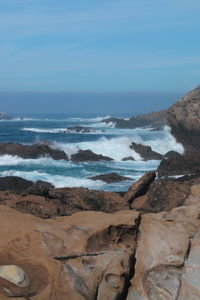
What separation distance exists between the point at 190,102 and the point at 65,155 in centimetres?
1183

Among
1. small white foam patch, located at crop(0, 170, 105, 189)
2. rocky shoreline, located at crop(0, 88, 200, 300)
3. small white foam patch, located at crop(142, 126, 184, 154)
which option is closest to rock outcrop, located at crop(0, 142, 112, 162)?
small white foam patch, located at crop(0, 170, 105, 189)

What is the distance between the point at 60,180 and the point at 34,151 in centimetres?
817

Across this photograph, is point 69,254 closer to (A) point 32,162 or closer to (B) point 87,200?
(B) point 87,200

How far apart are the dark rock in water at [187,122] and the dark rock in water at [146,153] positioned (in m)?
3.70

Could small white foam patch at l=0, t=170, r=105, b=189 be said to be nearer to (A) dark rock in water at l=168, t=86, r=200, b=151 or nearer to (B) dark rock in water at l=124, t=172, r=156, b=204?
(B) dark rock in water at l=124, t=172, r=156, b=204

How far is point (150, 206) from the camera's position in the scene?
49.5 ft

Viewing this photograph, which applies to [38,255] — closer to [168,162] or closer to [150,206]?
[150,206]

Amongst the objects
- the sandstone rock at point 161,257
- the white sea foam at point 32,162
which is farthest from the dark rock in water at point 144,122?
the sandstone rock at point 161,257

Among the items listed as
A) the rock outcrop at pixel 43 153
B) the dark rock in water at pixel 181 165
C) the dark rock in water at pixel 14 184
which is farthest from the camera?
the rock outcrop at pixel 43 153

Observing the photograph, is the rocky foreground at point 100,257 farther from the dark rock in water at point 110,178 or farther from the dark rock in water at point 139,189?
the dark rock in water at point 110,178

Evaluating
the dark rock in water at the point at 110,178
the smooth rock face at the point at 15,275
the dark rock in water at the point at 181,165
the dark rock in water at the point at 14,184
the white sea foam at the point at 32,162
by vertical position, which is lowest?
the white sea foam at the point at 32,162

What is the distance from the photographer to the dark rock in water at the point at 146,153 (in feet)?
112

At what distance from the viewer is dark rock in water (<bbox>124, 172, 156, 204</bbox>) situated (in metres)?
15.8

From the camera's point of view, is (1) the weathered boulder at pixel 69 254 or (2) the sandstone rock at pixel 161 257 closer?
(1) the weathered boulder at pixel 69 254
